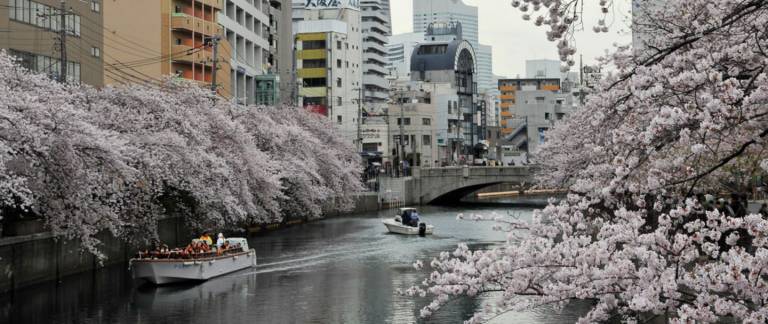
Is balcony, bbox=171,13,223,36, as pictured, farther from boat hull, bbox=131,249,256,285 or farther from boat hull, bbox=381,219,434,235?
boat hull, bbox=131,249,256,285

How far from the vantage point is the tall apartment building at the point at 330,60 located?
112562 millimetres

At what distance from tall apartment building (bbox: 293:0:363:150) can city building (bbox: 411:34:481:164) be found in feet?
67.4

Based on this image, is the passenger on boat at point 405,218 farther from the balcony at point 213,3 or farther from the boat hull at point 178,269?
the balcony at point 213,3

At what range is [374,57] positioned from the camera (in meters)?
133

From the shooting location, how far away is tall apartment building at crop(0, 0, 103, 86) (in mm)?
43094

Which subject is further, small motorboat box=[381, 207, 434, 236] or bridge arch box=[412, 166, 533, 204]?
bridge arch box=[412, 166, 533, 204]

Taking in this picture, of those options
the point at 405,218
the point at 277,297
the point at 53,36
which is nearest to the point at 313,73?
the point at 405,218

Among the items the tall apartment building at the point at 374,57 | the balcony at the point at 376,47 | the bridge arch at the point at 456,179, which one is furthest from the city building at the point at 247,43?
the balcony at the point at 376,47

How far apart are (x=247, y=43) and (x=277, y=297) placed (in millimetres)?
54546

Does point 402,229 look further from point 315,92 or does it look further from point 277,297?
point 315,92

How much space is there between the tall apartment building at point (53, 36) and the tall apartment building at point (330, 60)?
57831mm

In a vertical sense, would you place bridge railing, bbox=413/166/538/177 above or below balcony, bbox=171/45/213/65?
below

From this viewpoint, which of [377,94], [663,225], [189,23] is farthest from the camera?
[377,94]

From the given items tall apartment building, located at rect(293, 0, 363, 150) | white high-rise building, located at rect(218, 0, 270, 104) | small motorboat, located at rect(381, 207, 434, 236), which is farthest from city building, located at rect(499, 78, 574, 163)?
small motorboat, located at rect(381, 207, 434, 236)
